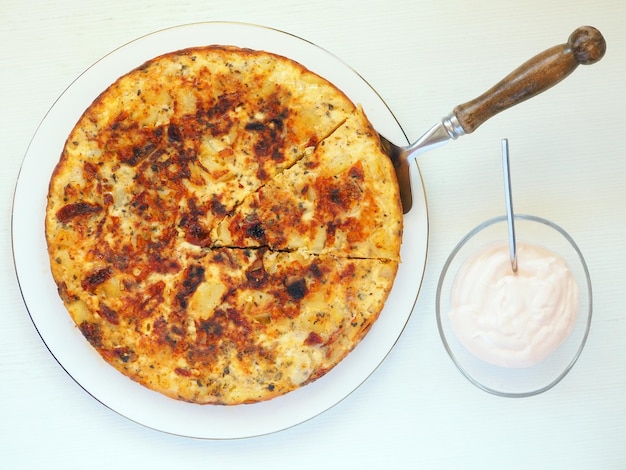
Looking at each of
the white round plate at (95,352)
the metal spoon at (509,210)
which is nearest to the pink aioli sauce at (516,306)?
the metal spoon at (509,210)

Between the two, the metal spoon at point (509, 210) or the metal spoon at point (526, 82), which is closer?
the metal spoon at point (526, 82)

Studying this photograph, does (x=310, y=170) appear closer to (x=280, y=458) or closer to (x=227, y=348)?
(x=227, y=348)

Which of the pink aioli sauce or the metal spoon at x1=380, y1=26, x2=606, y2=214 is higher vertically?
the metal spoon at x1=380, y1=26, x2=606, y2=214

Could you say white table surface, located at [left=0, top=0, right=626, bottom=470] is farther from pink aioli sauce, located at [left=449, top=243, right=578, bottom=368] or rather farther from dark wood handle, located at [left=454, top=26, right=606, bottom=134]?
dark wood handle, located at [left=454, top=26, right=606, bottom=134]

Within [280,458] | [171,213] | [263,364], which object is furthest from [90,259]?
[280,458]

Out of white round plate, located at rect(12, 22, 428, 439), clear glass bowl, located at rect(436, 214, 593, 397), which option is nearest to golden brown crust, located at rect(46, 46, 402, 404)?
white round plate, located at rect(12, 22, 428, 439)

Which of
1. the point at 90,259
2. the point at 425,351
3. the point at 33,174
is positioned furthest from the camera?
the point at 425,351

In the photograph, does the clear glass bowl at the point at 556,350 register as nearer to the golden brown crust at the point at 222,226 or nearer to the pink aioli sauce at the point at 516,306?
the pink aioli sauce at the point at 516,306
